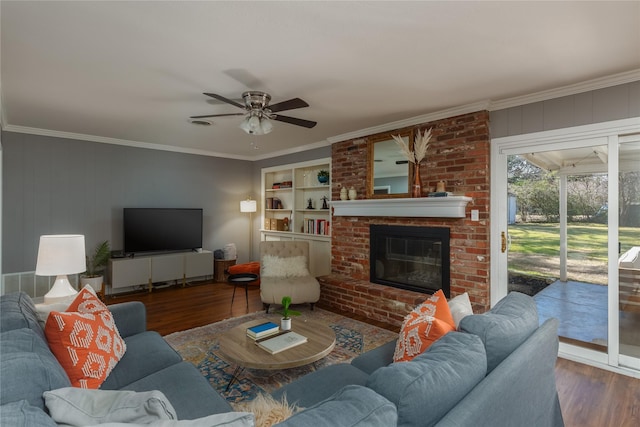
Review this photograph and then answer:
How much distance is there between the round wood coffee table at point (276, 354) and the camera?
6.84 ft

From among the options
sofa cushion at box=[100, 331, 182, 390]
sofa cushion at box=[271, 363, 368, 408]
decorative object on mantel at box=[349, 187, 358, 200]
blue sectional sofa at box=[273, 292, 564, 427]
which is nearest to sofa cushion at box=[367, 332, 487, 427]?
blue sectional sofa at box=[273, 292, 564, 427]

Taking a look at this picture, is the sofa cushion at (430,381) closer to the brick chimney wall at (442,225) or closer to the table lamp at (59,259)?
the brick chimney wall at (442,225)

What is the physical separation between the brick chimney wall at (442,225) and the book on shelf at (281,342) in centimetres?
168

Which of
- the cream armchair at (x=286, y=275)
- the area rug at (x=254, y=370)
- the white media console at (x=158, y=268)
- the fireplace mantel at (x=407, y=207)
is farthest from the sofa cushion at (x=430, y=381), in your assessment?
the white media console at (x=158, y=268)

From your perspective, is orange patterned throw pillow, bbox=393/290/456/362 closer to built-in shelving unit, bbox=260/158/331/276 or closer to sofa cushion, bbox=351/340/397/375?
sofa cushion, bbox=351/340/397/375

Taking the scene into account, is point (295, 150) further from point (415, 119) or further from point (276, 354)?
point (276, 354)

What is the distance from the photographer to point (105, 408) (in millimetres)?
975

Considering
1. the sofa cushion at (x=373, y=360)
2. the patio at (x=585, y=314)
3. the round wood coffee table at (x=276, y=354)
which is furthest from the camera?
the patio at (x=585, y=314)

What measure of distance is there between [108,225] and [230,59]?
3.89 m

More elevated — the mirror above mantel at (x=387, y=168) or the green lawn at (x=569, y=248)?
the mirror above mantel at (x=387, y=168)

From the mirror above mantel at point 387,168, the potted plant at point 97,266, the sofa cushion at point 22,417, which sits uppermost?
the mirror above mantel at point 387,168

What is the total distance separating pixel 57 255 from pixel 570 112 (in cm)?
442

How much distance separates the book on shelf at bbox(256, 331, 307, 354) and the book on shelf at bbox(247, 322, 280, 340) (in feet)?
0.15

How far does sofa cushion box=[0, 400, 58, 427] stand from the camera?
2.38ft
